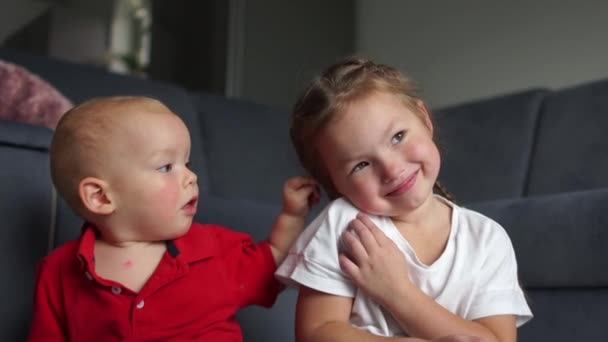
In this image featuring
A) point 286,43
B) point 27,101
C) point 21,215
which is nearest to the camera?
point 21,215

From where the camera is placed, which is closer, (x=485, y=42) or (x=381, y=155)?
(x=381, y=155)

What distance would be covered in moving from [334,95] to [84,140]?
1.18 feet

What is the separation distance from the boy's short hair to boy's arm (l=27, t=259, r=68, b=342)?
0.40ft

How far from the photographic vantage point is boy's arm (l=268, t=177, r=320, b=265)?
104cm

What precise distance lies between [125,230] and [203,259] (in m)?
0.12

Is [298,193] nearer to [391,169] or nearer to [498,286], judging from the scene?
[391,169]

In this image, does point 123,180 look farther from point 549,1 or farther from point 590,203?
point 549,1

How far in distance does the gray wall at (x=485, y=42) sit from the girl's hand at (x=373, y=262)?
1816 millimetres

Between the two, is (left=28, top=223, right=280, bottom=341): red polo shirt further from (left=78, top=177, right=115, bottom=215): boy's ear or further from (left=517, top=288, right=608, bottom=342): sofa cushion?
(left=517, top=288, right=608, bottom=342): sofa cushion

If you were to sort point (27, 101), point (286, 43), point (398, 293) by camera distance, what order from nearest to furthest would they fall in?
point (398, 293) → point (27, 101) → point (286, 43)

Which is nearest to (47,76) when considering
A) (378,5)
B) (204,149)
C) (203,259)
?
(204,149)

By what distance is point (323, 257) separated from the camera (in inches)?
35.4

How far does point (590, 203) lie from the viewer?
1.23 metres

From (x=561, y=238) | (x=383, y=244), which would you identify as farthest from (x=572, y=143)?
(x=383, y=244)
